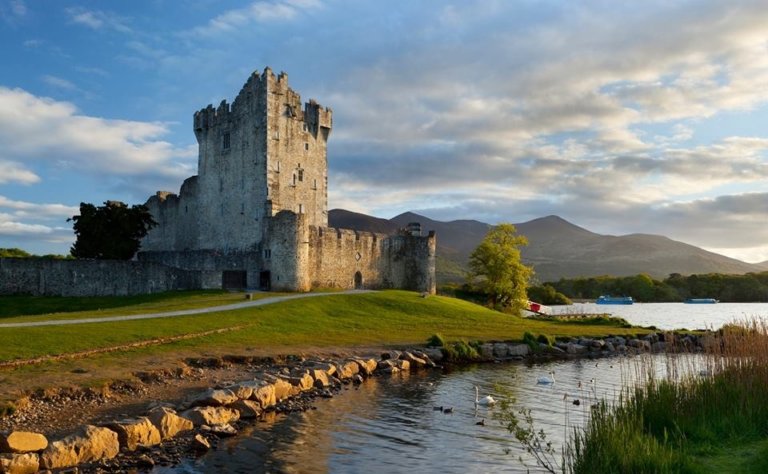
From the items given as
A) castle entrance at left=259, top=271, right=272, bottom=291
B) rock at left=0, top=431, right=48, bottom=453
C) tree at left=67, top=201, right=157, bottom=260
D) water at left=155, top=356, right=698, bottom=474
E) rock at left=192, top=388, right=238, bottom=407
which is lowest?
water at left=155, top=356, right=698, bottom=474

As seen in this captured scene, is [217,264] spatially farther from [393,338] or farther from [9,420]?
[9,420]

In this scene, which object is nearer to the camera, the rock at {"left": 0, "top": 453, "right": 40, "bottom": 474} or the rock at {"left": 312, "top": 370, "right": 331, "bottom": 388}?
the rock at {"left": 0, "top": 453, "right": 40, "bottom": 474}

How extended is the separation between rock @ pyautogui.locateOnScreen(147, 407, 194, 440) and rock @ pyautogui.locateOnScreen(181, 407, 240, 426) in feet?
1.40

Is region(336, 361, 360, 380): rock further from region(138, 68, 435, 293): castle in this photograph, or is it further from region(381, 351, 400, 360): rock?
region(138, 68, 435, 293): castle

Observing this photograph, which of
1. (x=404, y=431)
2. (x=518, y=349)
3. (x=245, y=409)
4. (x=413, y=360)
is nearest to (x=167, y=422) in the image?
(x=245, y=409)

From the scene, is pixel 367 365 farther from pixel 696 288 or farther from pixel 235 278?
pixel 696 288

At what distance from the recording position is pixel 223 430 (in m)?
17.2

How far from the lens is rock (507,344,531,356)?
3555 centimetres

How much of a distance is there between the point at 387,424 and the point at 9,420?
10.1m

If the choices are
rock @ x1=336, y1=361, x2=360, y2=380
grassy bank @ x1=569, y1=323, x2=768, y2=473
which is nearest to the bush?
rock @ x1=336, y1=361, x2=360, y2=380

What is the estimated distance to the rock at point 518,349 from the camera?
3555 cm

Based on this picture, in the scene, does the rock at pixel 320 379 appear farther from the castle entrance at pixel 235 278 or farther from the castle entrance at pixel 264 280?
the castle entrance at pixel 235 278

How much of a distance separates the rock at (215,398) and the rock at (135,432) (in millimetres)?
2796

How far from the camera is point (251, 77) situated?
2355 inches
